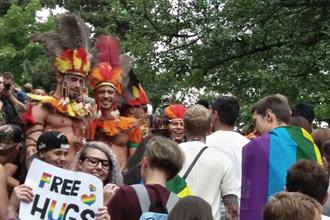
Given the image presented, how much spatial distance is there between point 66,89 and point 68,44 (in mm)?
575

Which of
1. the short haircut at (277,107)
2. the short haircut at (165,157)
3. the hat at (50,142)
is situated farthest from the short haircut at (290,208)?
the short haircut at (277,107)

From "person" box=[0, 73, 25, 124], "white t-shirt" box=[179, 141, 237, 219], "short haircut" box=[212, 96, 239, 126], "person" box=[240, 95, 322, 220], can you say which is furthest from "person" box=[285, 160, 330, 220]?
"person" box=[0, 73, 25, 124]

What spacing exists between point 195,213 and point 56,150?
1683mm

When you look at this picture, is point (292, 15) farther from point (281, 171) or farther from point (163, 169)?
point (163, 169)

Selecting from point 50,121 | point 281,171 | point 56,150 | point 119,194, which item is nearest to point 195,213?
point 119,194

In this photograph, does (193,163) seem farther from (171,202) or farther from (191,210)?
(191,210)

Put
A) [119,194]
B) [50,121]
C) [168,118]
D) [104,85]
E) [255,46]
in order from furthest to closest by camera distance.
→ 1. [255,46]
2. [168,118]
3. [104,85]
4. [50,121]
5. [119,194]

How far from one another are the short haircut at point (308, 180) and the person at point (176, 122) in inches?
171

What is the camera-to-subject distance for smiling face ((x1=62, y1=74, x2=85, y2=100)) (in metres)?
8.00

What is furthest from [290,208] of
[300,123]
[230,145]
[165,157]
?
[300,123]

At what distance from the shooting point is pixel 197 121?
6.18m

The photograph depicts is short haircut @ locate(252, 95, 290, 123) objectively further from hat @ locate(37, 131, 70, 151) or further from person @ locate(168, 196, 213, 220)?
person @ locate(168, 196, 213, 220)

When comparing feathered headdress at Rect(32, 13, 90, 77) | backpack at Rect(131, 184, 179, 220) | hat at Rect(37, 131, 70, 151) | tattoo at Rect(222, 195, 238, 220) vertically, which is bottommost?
tattoo at Rect(222, 195, 238, 220)

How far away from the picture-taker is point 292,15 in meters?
13.6
